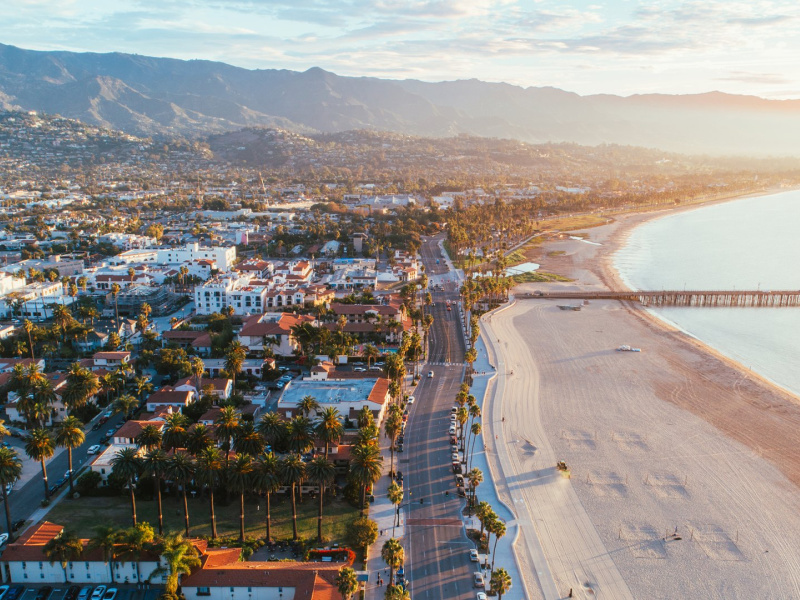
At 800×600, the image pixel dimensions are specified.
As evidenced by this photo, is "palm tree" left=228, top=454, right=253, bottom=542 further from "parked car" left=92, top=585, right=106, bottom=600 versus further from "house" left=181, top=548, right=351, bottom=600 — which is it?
"parked car" left=92, top=585, right=106, bottom=600

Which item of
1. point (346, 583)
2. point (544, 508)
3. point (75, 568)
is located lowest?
point (544, 508)

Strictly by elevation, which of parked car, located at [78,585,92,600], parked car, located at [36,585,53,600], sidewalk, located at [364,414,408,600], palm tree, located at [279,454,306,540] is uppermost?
palm tree, located at [279,454,306,540]

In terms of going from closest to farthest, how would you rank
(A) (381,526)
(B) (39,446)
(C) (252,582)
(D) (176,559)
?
(D) (176,559)
(C) (252,582)
(B) (39,446)
(A) (381,526)

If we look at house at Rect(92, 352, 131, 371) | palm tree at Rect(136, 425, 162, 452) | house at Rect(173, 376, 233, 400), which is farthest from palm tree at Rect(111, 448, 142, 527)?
house at Rect(92, 352, 131, 371)

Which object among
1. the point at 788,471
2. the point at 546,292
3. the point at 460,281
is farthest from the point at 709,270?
the point at 788,471

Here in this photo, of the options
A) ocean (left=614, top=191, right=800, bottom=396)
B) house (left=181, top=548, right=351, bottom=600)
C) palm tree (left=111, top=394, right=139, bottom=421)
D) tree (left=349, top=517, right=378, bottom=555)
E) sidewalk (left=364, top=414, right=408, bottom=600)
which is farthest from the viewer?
ocean (left=614, top=191, right=800, bottom=396)

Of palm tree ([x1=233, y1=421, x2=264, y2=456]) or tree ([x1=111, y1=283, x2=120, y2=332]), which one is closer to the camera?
palm tree ([x1=233, y1=421, x2=264, y2=456])

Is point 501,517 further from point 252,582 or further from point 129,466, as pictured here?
point 129,466

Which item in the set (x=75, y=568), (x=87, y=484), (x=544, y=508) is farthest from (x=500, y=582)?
(x=87, y=484)
